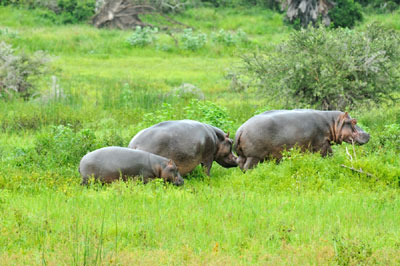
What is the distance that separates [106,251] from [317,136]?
16.5ft

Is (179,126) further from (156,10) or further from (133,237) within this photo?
(156,10)

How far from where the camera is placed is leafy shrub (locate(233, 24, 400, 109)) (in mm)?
12273

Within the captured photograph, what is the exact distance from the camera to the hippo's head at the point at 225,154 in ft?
31.9

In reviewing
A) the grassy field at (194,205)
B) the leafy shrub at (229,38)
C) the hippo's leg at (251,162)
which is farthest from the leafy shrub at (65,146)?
the leafy shrub at (229,38)

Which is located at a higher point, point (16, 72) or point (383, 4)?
point (383, 4)

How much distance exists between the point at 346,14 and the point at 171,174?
2482 cm

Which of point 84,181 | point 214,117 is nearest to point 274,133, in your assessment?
point 214,117

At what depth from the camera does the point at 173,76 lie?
818 inches

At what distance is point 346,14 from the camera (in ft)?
102

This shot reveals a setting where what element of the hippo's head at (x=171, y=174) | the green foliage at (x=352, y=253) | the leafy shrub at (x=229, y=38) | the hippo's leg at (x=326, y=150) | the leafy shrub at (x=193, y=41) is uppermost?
the green foliage at (x=352, y=253)

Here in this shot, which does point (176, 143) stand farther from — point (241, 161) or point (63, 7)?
point (63, 7)

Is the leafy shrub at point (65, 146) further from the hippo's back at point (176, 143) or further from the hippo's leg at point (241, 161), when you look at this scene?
the hippo's leg at point (241, 161)

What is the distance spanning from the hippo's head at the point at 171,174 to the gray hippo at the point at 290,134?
138cm

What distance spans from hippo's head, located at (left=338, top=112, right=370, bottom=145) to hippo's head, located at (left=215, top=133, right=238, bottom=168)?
5.59ft
